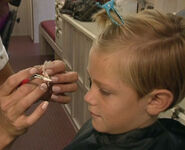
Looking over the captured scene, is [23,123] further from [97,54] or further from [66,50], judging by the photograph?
[66,50]

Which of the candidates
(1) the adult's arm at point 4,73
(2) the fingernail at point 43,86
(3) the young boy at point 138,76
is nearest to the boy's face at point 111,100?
(3) the young boy at point 138,76

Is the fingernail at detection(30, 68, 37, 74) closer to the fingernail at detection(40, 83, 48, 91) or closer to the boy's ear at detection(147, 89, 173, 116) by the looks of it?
the fingernail at detection(40, 83, 48, 91)

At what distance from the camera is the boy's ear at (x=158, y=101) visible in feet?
2.59

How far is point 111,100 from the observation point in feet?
2.71

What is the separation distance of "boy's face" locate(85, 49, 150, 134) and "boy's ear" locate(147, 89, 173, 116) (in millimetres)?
19

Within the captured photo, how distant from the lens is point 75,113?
2453mm

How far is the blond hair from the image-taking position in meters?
0.75

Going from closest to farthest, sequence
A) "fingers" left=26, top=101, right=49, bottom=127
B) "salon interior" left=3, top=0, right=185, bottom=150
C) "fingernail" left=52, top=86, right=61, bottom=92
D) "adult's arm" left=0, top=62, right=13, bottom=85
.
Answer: "fingers" left=26, top=101, right=49, bottom=127 < "fingernail" left=52, top=86, right=61, bottom=92 < "adult's arm" left=0, top=62, right=13, bottom=85 < "salon interior" left=3, top=0, right=185, bottom=150

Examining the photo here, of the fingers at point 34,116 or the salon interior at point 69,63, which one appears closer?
the fingers at point 34,116

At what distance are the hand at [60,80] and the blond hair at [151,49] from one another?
0.69ft

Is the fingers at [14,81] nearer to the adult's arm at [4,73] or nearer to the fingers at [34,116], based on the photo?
the fingers at [34,116]

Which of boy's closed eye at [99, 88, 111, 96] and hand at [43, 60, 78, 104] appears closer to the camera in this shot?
boy's closed eye at [99, 88, 111, 96]

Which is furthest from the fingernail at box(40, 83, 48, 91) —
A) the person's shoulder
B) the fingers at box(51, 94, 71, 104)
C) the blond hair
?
the person's shoulder

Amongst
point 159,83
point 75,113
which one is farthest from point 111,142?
point 75,113
